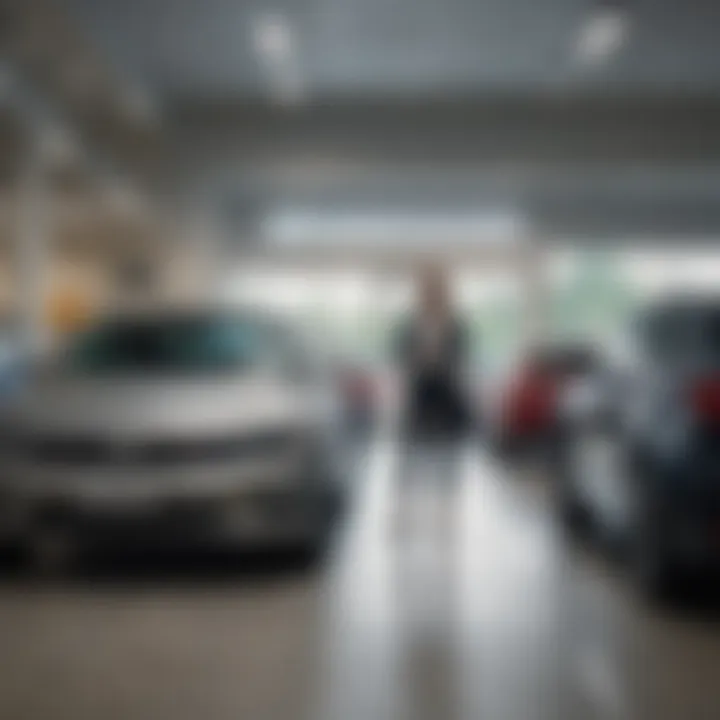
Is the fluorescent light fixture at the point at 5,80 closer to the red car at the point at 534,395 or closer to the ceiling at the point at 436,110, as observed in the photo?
the ceiling at the point at 436,110

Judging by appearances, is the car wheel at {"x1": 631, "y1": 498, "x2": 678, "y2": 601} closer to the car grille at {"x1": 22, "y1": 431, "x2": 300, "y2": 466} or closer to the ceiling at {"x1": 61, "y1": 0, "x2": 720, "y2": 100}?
the car grille at {"x1": 22, "y1": 431, "x2": 300, "y2": 466}

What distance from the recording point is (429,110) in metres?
6.46

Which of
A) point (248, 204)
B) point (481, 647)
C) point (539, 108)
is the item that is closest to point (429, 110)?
point (539, 108)

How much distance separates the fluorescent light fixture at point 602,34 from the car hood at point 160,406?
1.93 m

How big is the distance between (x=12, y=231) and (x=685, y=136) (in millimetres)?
3385

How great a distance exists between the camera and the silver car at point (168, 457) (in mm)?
4297

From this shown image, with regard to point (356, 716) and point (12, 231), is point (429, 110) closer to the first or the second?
point (12, 231)

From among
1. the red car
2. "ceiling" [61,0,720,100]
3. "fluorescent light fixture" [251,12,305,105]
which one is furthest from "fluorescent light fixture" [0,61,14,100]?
the red car

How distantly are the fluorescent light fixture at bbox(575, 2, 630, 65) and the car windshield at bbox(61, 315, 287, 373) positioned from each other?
180cm

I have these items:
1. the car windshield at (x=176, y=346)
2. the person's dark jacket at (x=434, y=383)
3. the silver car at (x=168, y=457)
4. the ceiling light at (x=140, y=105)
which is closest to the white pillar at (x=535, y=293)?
the person's dark jacket at (x=434, y=383)

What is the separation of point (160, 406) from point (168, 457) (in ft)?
0.71

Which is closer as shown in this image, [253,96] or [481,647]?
[481,647]

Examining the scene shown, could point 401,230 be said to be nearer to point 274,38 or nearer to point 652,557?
point 274,38

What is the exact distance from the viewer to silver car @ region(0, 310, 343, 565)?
4.30 metres
